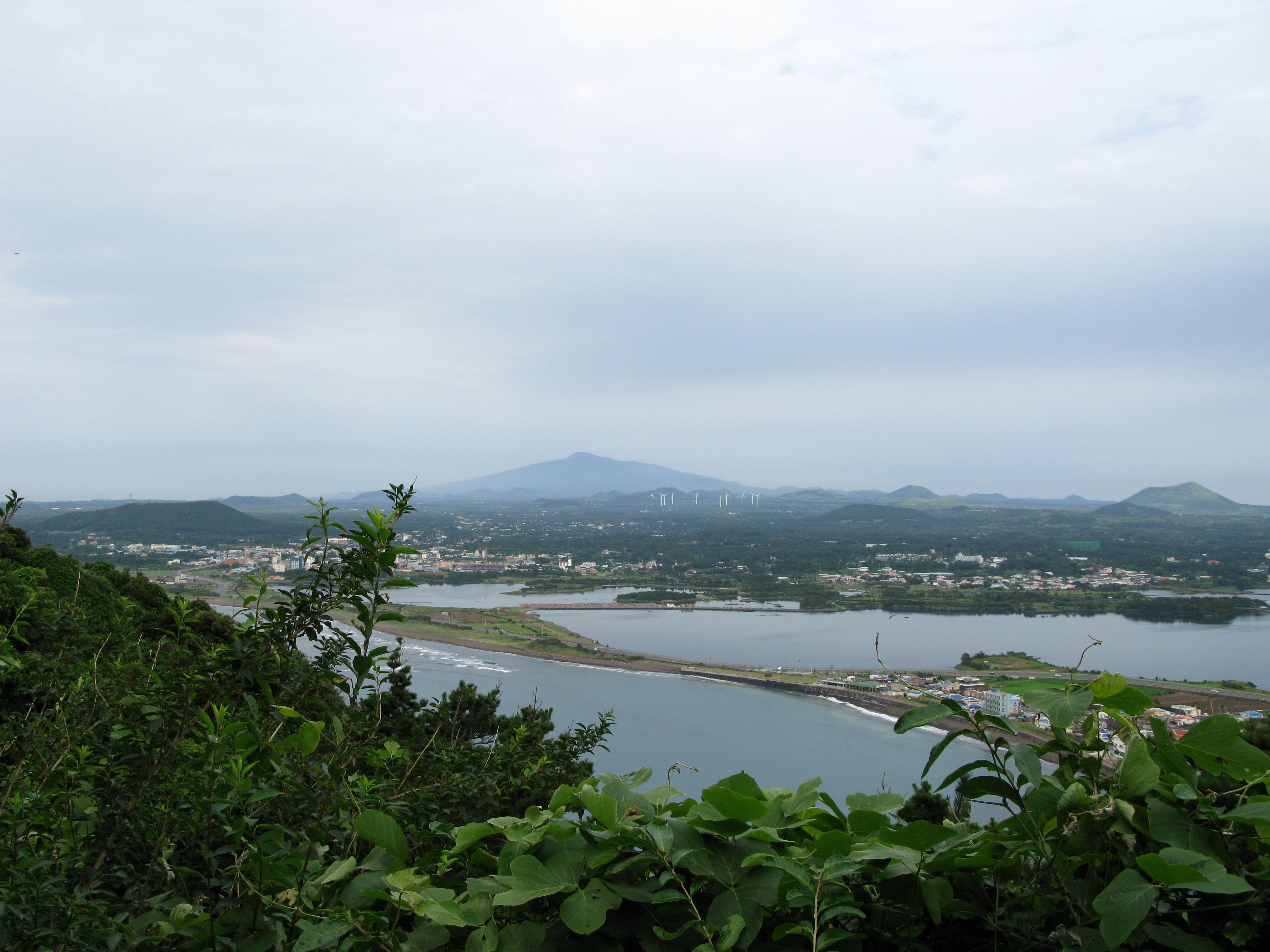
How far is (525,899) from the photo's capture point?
59cm

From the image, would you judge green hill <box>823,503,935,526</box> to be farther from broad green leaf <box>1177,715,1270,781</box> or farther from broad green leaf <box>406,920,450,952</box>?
broad green leaf <box>406,920,450,952</box>

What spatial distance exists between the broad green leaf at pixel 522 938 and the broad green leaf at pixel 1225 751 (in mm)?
634

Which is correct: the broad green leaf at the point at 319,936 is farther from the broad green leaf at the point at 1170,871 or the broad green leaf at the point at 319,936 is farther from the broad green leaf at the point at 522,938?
the broad green leaf at the point at 1170,871

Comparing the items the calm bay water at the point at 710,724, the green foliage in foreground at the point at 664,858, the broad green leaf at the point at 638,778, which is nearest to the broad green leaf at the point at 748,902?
the green foliage in foreground at the point at 664,858

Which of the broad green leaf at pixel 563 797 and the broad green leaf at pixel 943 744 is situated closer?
the broad green leaf at pixel 943 744

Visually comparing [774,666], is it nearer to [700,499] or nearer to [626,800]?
[626,800]

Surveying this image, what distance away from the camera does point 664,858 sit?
25.3 inches

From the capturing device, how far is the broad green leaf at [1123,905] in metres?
0.51

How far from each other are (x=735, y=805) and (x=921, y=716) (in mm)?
204

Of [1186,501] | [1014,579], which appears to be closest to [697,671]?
[1014,579]

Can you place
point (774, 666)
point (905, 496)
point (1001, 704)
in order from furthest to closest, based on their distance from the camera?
point (905, 496) → point (774, 666) → point (1001, 704)

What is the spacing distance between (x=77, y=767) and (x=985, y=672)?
20.2 m

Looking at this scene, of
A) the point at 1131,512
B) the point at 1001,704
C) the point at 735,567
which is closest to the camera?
the point at 1001,704

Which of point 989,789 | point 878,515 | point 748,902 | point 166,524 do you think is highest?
point 989,789
